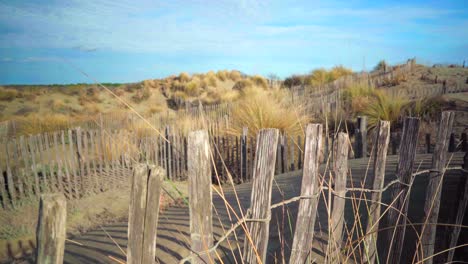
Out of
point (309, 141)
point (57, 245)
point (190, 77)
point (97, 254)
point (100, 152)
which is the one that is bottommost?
point (97, 254)

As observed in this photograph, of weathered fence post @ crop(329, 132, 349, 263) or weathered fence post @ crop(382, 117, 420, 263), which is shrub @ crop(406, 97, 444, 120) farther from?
weathered fence post @ crop(329, 132, 349, 263)

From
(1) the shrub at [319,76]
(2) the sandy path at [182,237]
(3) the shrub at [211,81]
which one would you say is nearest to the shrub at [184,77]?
(3) the shrub at [211,81]

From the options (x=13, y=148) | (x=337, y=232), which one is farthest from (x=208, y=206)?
(x=13, y=148)

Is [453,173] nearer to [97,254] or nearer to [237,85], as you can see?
[97,254]

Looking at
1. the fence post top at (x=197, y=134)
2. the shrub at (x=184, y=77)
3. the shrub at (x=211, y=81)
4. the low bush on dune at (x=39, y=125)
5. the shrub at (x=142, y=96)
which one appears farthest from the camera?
the shrub at (x=184, y=77)

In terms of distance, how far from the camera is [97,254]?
330 centimetres

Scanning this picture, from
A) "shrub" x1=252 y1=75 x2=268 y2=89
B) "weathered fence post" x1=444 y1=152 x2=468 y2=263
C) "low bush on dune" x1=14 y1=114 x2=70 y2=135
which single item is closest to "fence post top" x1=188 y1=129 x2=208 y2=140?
"weathered fence post" x1=444 y1=152 x2=468 y2=263

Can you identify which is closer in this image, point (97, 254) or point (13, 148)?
point (97, 254)

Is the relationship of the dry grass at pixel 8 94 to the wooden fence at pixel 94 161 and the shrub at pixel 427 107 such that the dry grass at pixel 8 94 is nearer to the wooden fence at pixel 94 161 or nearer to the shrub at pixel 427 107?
the wooden fence at pixel 94 161

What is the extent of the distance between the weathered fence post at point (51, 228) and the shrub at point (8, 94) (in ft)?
93.6

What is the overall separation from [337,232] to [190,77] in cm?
3103

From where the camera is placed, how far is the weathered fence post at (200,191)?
1173 millimetres

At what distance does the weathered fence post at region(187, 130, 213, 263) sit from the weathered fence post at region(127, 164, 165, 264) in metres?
0.15

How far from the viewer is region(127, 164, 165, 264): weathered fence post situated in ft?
3.40
